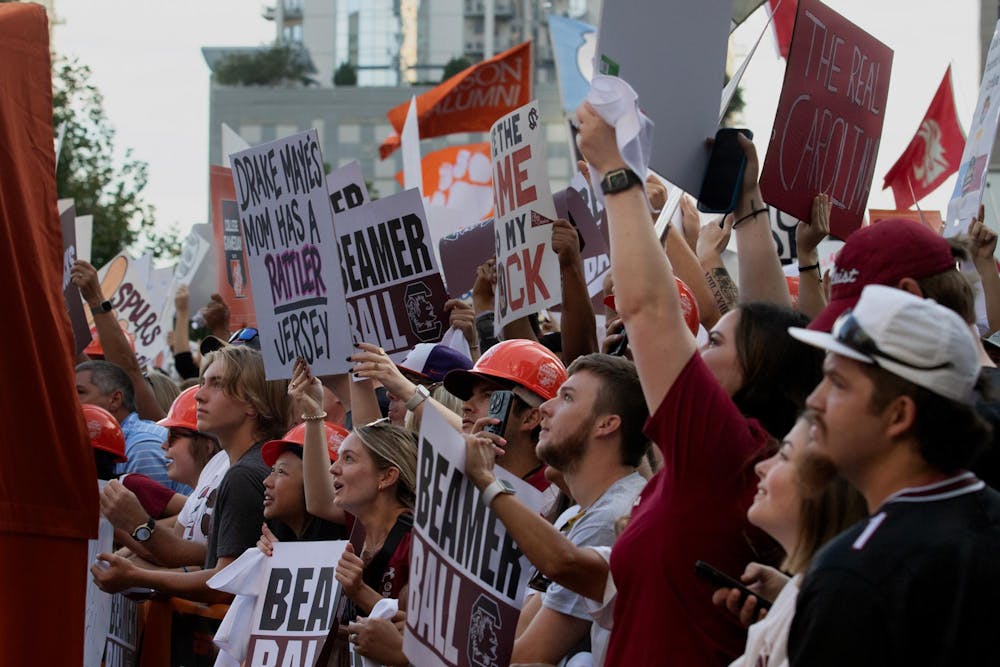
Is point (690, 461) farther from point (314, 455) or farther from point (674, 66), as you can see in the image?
Answer: point (314, 455)

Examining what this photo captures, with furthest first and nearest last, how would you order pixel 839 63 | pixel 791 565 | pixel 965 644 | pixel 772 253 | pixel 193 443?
pixel 193 443
pixel 839 63
pixel 772 253
pixel 791 565
pixel 965 644

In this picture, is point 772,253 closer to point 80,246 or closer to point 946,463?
point 946,463

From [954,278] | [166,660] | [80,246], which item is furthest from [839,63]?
[80,246]

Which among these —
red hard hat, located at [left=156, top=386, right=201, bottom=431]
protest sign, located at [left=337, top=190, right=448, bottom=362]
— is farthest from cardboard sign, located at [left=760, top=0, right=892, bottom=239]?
red hard hat, located at [left=156, top=386, right=201, bottom=431]

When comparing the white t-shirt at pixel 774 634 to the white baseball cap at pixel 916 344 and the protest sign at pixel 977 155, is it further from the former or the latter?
the protest sign at pixel 977 155

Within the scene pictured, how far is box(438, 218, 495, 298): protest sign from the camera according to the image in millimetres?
8102

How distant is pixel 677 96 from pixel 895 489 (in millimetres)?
1913

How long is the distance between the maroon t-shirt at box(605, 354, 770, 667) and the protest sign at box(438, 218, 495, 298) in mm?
Result: 4578

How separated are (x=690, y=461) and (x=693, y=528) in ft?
0.53

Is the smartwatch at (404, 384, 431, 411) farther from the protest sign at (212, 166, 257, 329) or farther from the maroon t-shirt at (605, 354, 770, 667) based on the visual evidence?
the protest sign at (212, 166, 257, 329)

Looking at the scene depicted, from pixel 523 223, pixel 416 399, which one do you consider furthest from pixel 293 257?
pixel 416 399

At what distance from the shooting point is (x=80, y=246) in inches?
479

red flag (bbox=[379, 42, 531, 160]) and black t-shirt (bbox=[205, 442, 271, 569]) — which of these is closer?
black t-shirt (bbox=[205, 442, 271, 569])

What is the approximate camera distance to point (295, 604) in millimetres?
5785
